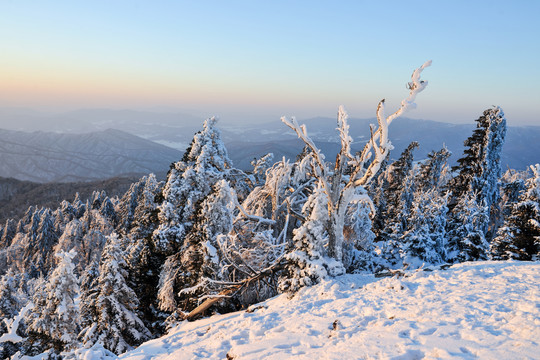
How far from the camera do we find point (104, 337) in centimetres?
1199

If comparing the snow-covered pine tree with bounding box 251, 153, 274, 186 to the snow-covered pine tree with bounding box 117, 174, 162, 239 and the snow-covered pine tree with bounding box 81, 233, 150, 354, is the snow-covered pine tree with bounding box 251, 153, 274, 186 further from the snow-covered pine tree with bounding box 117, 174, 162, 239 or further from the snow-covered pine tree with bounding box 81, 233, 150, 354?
the snow-covered pine tree with bounding box 117, 174, 162, 239

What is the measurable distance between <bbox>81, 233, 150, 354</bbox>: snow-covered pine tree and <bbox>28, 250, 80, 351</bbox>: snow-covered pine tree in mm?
1794

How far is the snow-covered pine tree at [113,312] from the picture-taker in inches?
473

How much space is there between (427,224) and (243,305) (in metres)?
11.1

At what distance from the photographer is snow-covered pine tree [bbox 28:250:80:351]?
13.3 m

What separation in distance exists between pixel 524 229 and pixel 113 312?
60.0 feet

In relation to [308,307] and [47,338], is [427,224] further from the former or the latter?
[47,338]

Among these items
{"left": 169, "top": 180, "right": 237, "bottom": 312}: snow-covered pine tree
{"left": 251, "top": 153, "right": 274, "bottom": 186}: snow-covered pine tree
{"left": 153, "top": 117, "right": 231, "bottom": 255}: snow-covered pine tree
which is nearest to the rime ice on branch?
{"left": 169, "top": 180, "right": 237, "bottom": 312}: snow-covered pine tree

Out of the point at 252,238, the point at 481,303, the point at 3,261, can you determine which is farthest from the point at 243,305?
the point at 3,261

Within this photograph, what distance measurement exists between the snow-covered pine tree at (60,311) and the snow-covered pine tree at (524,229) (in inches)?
773

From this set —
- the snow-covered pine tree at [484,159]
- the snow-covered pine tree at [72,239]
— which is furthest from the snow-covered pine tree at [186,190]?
the snow-covered pine tree at [72,239]

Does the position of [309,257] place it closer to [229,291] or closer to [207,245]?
[229,291]

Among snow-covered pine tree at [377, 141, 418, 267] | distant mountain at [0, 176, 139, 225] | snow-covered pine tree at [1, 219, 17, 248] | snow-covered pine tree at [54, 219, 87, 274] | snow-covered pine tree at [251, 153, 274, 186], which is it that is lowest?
distant mountain at [0, 176, 139, 225]

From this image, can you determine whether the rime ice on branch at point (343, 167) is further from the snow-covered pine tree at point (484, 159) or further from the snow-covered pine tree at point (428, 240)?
the snow-covered pine tree at point (484, 159)
